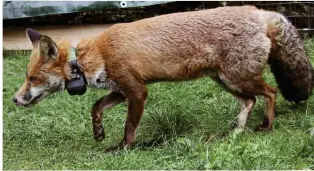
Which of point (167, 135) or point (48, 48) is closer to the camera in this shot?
point (48, 48)

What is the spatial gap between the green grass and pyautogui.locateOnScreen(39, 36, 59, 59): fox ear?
909 millimetres

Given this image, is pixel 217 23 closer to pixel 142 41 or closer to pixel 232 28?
pixel 232 28

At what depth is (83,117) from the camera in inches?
300

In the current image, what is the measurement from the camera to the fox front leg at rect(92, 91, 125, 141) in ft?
22.0

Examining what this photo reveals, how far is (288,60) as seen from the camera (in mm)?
6902

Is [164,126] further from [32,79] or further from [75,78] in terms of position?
[32,79]

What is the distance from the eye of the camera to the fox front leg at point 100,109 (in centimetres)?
670

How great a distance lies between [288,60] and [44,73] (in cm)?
240

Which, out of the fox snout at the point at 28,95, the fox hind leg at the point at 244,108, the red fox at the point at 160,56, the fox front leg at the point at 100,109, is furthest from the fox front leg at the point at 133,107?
the fox hind leg at the point at 244,108

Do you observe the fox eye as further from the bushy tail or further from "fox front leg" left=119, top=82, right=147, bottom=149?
the bushy tail

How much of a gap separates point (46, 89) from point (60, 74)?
0.20 meters

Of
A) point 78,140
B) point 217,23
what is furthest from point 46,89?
point 217,23

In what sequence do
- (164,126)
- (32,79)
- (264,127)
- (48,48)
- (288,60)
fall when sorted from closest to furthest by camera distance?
1. (48,48)
2. (32,79)
3. (164,126)
4. (264,127)
5. (288,60)

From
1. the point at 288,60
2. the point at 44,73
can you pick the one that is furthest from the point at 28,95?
the point at 288,60
